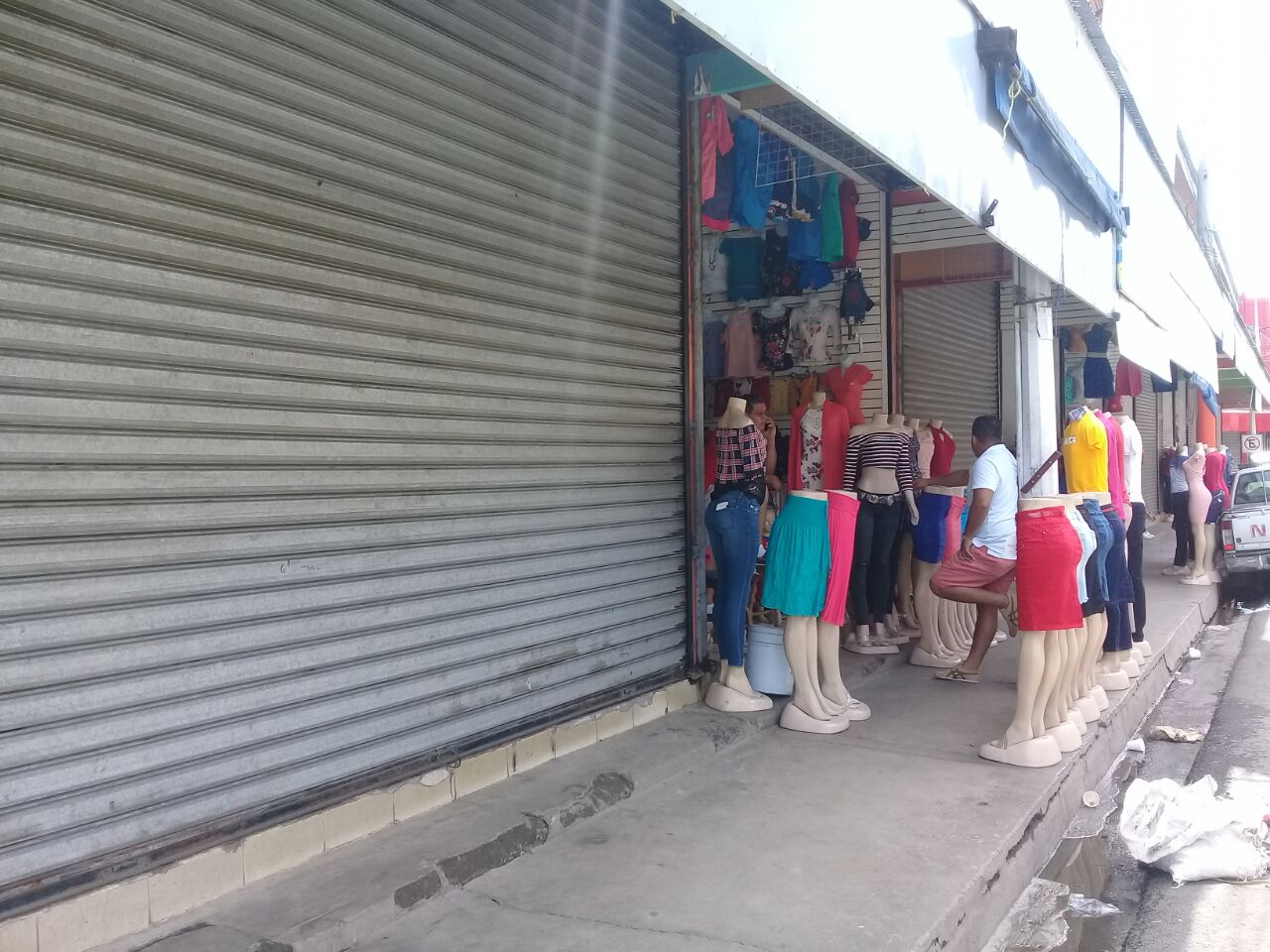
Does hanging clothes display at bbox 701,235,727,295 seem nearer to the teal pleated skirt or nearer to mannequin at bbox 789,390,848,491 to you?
mannequin at bbox 789,390,848,491

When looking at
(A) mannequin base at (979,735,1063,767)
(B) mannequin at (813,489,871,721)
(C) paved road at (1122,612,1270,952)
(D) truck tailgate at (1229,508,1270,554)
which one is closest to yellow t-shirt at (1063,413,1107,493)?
(C) paved road at (1122,612,1270,952)

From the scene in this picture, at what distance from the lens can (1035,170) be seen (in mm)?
6281

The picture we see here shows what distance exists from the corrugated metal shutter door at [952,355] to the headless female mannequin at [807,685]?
180 inches

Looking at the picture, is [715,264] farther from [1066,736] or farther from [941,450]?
[1066,736]

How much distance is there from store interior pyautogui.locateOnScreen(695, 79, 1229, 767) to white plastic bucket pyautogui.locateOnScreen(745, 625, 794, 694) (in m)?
0.01

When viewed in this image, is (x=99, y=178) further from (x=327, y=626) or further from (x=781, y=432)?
(x=781, y=432)

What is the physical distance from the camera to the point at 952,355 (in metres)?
11.4

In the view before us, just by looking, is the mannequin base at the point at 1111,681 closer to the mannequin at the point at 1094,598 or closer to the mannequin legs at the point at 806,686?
the mannequin at the point at 1094,598

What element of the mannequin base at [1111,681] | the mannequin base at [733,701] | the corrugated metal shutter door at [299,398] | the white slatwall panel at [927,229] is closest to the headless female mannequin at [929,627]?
the mannequin base at [1111,681]

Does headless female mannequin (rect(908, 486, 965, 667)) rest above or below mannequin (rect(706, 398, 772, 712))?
below

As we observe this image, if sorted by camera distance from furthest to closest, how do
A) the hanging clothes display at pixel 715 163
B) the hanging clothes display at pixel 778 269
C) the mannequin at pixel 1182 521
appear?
the mannequin at pixel 1182 521 → the hanging clothes display at pixel 778 269 → the hanging clothes display at pixel 715 163

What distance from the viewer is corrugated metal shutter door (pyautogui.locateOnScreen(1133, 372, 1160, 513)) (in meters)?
22.9

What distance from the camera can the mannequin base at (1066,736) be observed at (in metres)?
5.64

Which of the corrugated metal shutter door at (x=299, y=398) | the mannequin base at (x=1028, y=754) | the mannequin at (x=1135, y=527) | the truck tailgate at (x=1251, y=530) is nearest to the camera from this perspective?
the corrugated metal shutter door at (x=299, y=398)
